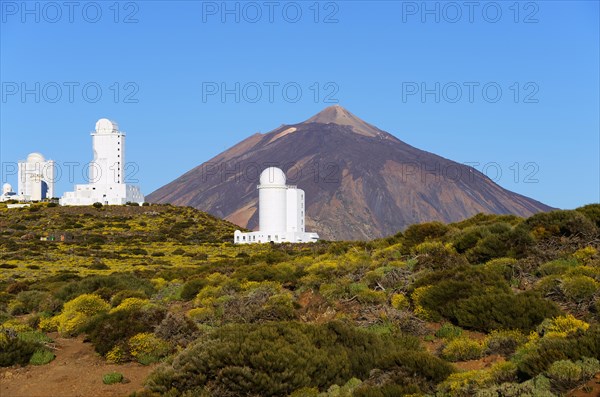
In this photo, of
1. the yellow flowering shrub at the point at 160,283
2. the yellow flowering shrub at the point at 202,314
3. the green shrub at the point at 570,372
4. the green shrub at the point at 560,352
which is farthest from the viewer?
the yellow flowering shrub at the point at 160,283

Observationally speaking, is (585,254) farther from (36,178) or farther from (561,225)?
(36,178)

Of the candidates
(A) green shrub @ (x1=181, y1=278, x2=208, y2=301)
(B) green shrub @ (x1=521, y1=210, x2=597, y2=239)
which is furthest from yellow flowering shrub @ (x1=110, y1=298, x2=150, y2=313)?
(B) green shrub @ (x1=521, y1=210, x2=597, y2=239)

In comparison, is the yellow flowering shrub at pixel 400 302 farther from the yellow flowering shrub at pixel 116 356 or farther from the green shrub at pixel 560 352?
the yellow flowering shrub at pixel 116 356

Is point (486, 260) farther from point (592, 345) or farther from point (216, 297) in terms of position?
point (592, 345)

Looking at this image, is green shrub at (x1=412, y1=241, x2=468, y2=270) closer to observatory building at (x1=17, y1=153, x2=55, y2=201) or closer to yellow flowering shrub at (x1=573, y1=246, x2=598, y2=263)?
yellow flowering shrub at (x1=573, y1=246, x2=598, y2=263)

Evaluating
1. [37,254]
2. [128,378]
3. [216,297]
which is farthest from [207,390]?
[37,254]

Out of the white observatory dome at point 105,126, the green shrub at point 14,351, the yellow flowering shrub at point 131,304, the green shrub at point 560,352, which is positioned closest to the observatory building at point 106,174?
the white observatory dome at point 105,126
